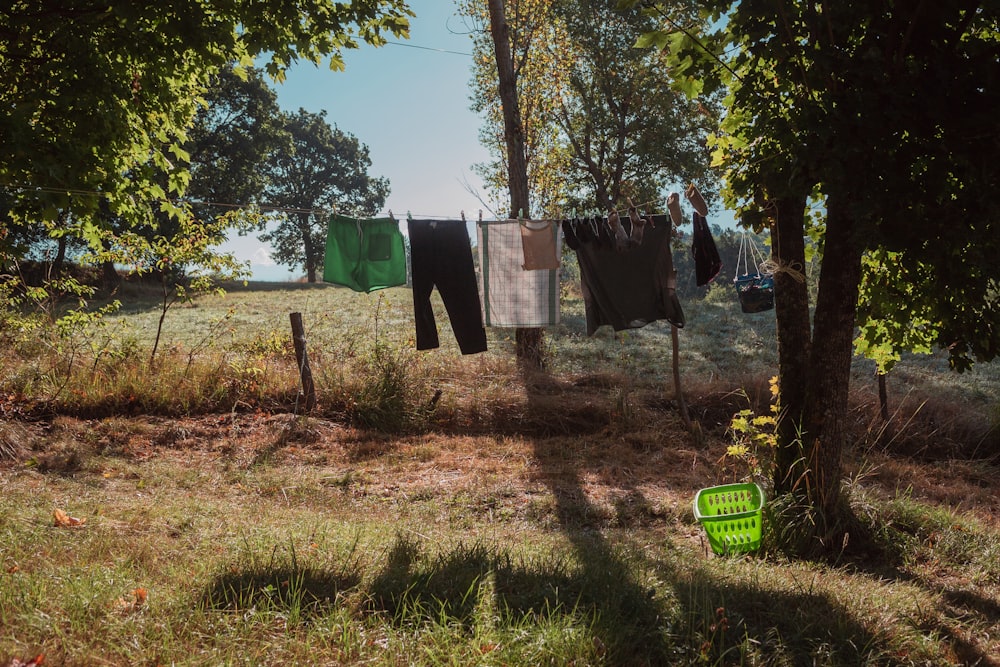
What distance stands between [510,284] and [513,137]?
3.63 metres

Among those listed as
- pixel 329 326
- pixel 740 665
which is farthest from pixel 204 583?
pixel 329 326

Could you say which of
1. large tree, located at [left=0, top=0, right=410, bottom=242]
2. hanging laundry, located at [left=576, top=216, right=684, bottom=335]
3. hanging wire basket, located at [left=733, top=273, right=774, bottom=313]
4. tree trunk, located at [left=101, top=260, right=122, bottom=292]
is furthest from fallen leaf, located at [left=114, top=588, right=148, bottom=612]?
tree trunk, located at [left=101, top=260, right=122, bottom=292]

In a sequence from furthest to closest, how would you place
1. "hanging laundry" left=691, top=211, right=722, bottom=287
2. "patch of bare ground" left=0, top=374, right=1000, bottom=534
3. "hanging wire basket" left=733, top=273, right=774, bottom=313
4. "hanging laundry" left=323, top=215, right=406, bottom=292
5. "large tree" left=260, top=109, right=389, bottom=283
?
1. "large tree" left=260, top=109, right=389, bottom=283
2. "hanging wire basket" left=733, top=273, right=774, bottom=313
3. "hanging laundry" left=691, top=211, right=722, bottom=287
4. "hanging laundry" left=323, top=215, right=406, bottom=292
5. "patch of bare ground" left=0, top=374, right=1000, bottom=534

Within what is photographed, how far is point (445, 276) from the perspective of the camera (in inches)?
278

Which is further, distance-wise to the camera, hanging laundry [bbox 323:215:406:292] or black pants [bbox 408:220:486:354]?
black pants [bbox 408:220:486:354]

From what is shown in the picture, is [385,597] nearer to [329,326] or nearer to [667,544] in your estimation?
[667,544]

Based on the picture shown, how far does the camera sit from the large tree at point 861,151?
11.1 feet

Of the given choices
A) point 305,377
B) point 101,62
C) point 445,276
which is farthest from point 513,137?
point 101,62

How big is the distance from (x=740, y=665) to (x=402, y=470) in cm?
437

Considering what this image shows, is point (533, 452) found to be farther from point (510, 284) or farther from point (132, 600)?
point (132, 600)

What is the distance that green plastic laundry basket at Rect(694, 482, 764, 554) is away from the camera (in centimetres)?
446

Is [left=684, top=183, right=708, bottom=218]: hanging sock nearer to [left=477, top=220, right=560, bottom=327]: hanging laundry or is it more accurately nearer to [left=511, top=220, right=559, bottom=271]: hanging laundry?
[left=511, top=220, right=559, bottom=271]: hanging laundry

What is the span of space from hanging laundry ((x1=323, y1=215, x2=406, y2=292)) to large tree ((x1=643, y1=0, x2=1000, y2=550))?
11.6ft

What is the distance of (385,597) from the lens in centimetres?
303
